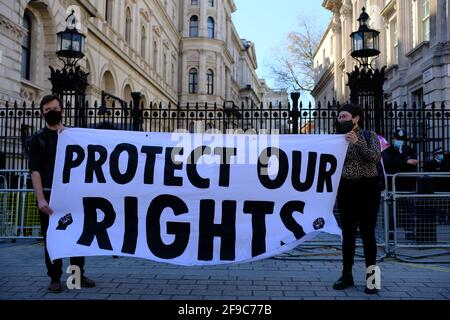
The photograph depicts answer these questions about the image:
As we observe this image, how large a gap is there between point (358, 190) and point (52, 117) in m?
3.54

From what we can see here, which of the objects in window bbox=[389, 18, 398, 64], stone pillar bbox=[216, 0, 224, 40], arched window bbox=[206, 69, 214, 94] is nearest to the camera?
window bbox=[389, 18, 398, 64]

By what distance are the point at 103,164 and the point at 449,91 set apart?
16.8 m

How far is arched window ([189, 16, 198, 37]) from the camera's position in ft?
206

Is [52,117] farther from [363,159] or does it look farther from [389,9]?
[389,9]

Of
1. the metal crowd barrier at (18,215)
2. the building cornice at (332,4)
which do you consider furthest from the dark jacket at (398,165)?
the building cornice at (332,4)

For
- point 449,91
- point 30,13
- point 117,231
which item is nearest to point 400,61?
point 449,91

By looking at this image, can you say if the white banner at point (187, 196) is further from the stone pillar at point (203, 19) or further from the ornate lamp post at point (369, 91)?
the stone pillar at point (203, 19)

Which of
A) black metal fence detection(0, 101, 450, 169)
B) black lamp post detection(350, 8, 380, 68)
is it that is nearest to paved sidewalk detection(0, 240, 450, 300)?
black metal fence detection(0, 101, 450, 169)

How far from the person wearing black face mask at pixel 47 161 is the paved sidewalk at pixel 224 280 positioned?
28cm

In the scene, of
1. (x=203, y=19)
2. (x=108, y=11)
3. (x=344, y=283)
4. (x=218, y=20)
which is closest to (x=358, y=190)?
(x=344, y=283)

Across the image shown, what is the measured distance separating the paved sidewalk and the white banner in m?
0.48

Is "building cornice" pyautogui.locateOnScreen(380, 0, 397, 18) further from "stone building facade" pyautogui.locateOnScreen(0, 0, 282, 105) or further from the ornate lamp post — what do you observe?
"stone building facade" pyautogui.locateOnScreen(0, 0, 282, 105)

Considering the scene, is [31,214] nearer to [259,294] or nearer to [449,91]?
[259,294]

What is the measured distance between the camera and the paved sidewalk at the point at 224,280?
493 centimetres
